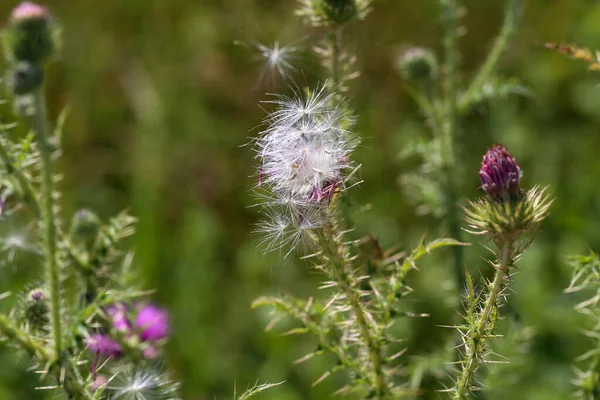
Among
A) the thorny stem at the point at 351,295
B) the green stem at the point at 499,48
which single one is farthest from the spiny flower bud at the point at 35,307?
the green stem at the point at 499,48

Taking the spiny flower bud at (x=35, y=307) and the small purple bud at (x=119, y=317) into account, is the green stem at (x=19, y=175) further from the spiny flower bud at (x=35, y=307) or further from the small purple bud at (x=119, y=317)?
the small purple bud at (x=119, y=317)

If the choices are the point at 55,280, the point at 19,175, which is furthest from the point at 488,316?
the point at 19,175

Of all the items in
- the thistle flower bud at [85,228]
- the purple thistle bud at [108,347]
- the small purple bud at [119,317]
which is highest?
the thistle flower bud at [85,228]

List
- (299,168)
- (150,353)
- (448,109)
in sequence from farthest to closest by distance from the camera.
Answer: (448,109) < (150,353) < (299,168)

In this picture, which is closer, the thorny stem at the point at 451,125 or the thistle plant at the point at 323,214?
the thistle plant at the point at 323,214

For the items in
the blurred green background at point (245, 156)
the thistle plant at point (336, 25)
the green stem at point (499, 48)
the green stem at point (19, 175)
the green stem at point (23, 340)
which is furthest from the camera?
the blurred green background at point (245, 156)

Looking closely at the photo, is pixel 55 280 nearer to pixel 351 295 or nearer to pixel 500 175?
pixel 351 295

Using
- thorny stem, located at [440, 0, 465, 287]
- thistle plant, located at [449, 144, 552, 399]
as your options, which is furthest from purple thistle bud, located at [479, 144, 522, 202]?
thorny stem, located at [440, 0, 465, 287]
